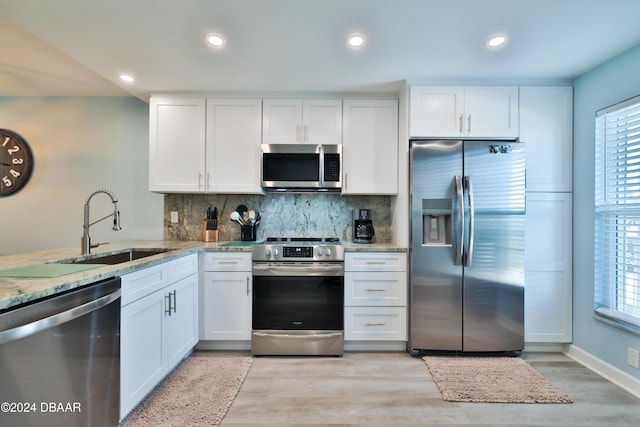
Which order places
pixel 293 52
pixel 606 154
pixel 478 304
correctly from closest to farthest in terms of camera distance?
pixel 293 52 < pixel 606 154 < pixel 478 304

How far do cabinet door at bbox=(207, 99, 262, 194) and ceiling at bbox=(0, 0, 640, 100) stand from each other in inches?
7.2

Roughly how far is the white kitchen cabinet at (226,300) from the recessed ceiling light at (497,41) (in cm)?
242

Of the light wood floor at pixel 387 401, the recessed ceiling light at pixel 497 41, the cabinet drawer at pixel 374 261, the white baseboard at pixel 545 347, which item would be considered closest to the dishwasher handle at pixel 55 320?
the light wood floor at pixel 387 401

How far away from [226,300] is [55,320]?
1.51 meters

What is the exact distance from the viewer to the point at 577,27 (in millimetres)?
1908

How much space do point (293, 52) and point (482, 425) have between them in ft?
8.75

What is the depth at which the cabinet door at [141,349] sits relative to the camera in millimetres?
1640

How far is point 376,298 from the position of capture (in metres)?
2.68

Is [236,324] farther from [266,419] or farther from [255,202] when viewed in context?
[255,202]

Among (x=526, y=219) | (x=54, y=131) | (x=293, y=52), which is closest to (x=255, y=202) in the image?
(x=293, y=52)

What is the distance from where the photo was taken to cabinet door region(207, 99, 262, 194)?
117 inches

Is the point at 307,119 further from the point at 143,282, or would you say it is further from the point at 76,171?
the point at 76,171

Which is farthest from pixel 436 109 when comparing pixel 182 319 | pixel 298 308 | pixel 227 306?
pixel 182 319

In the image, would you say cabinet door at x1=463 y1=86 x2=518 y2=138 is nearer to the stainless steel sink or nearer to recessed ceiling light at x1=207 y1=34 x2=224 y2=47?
recessed ceiling light at x1=207 y1=34 x2=224 y2=47
